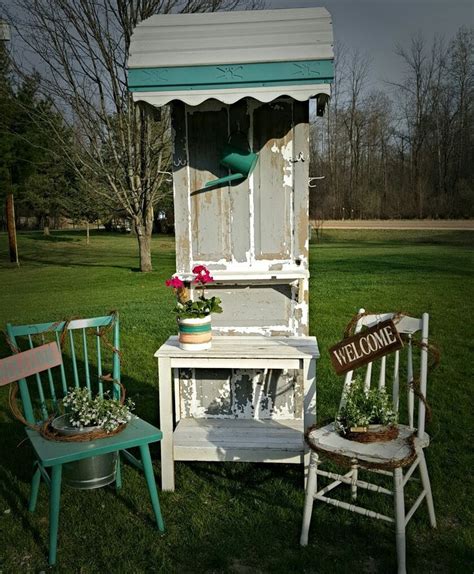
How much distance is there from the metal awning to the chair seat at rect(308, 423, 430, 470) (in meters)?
1.77

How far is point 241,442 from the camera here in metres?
3.08

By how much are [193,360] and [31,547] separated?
1.21 meters

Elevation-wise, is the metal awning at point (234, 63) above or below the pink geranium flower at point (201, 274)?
above

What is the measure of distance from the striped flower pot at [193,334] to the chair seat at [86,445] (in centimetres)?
53

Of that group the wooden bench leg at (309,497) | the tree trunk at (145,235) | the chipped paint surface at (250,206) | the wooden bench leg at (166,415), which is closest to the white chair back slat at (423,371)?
the wooden bench leg at (309,497)

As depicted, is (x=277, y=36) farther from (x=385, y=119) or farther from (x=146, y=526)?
Answer: (x=385, y=119)

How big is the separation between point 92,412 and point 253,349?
0.95 m

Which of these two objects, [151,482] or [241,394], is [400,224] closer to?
[241,394]

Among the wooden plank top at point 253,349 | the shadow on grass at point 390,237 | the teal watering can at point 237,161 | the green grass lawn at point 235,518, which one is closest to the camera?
the green grass lawn at point 235,518

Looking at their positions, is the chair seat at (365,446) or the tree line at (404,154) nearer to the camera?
the chair seat at (365,446)

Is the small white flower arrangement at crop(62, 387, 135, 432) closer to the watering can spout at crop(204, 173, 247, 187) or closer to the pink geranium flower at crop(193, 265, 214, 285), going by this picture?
the pink geranium flower at crop(193, 265, 214, 285)

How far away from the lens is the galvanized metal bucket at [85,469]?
256 cm

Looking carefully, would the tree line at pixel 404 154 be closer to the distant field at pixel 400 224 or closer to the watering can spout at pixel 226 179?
the distant field at pixel 400 224

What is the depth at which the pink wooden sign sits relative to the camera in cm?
256
